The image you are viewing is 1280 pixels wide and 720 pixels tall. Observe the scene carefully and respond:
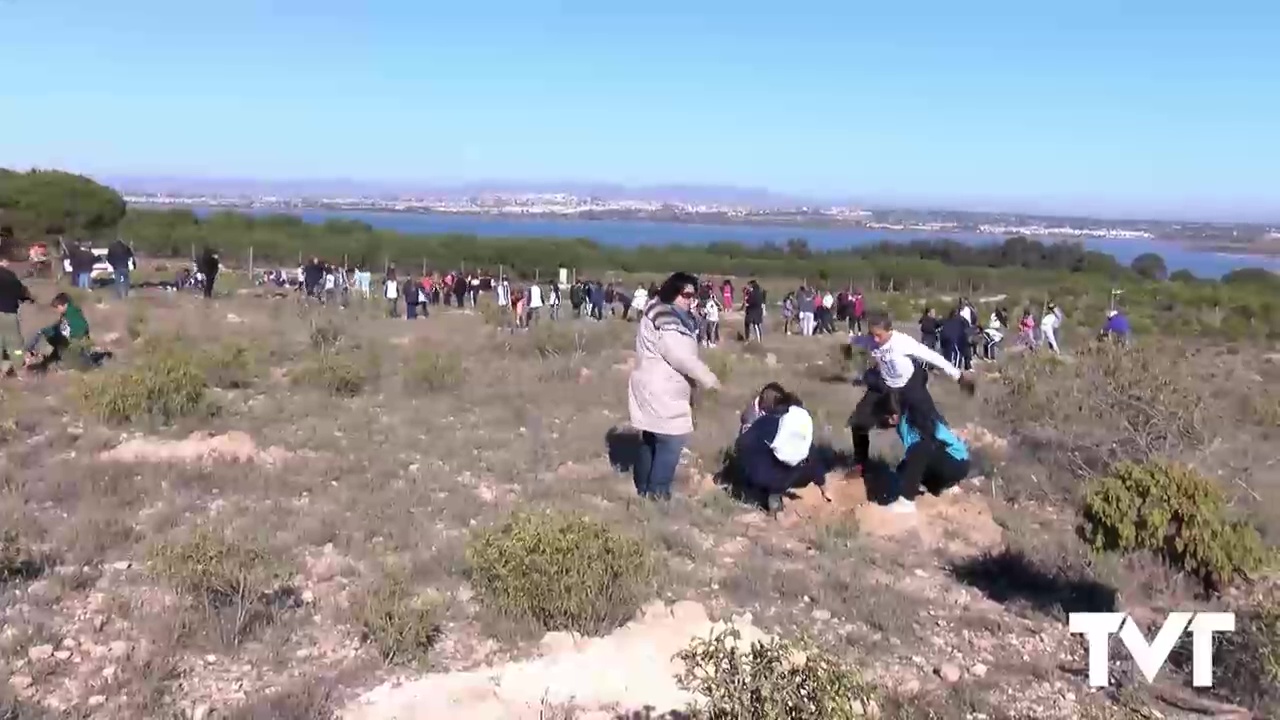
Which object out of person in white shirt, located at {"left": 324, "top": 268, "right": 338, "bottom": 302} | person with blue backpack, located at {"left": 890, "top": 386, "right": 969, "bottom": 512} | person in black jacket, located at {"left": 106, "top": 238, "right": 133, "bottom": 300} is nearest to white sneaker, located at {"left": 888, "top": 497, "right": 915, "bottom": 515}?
person with blue backpack, located at {"left": 890, "top": 386, "right": 969, "bottom": 512}

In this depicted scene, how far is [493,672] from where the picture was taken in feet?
14.7

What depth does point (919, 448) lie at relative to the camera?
6859mm

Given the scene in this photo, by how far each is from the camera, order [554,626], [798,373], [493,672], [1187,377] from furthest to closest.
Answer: [798,373] → [1187,377] → [554,626] → [493,672]

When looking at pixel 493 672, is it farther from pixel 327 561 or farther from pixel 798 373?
pixel 798 373

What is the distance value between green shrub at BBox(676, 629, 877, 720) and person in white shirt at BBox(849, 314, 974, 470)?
3522 mm

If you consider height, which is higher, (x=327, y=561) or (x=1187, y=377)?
(x=1187, y=377)

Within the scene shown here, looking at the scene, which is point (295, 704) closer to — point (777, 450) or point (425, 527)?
point (425, 527)

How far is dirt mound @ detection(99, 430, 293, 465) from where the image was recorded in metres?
7.88

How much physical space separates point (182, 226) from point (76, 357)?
56798 mm

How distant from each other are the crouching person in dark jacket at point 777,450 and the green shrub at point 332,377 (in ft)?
18.3

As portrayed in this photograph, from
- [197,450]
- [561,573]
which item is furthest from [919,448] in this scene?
[197,450]

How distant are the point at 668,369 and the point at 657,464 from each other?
2.18ft

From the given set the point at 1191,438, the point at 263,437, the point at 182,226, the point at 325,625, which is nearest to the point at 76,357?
the point at 263,437
